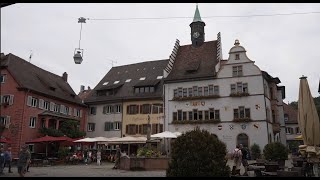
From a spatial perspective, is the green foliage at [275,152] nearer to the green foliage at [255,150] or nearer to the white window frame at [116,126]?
the green foliage at [255,150]

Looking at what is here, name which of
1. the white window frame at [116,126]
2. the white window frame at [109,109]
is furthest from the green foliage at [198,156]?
the white window frame at [109,109]

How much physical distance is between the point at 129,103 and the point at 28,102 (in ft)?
41.0

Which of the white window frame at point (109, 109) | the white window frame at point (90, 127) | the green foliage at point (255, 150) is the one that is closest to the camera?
the green foliage at point (255, 150)

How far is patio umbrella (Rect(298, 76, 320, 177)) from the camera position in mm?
12211

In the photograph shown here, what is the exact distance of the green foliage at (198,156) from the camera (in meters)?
10.6

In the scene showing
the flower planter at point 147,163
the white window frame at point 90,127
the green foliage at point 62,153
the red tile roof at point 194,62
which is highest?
the red tile roof at point 194,62

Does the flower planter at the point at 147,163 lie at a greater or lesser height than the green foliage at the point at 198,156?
lesser

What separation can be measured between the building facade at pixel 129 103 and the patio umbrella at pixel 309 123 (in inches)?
1088

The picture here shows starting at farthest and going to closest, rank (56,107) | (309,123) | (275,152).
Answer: (56,107) → (275,152) → (309,123)

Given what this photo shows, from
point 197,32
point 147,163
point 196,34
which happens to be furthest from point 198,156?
point 197,32

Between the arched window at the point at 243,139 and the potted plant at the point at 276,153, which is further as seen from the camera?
the arched window at the point at 243,139

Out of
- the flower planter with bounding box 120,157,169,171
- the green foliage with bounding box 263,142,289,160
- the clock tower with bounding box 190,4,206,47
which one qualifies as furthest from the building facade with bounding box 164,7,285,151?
the flower planter with bounding box 120,157,169,171

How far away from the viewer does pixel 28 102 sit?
117 ft

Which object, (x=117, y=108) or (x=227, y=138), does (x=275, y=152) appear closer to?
(x=227, y=138)
